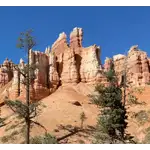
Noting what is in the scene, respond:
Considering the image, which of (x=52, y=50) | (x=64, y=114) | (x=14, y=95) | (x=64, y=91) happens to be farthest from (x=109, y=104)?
(x=52, y=50)

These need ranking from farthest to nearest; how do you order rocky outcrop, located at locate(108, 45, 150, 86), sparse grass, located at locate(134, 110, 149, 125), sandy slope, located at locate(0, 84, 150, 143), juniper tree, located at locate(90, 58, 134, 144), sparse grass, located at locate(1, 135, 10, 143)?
rocky outcrop, located at locate(108, 45, 150, 86), sparse grass, located at locate(134, 110, 149, 125), sandy slope, located at locate(0, 84, 150, 143), sparse grass, located at locate(1, 135, 10, 143), juniper tree, located at locate(90, 58, 134, 144)

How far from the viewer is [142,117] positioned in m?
34.9

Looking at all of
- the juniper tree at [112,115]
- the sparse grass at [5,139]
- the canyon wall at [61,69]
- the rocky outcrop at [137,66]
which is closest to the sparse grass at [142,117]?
the juniper tree at [112,115]

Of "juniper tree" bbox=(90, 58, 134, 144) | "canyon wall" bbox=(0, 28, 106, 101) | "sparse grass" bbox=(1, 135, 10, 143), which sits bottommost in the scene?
"sparse grass" bbox=(1, 135, 10, 143)

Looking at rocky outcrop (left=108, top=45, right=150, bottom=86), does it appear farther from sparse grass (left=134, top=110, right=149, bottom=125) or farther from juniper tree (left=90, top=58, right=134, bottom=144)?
juniper tree (left=90, top=58, right=134, bottom=144)

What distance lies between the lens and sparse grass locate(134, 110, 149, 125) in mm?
33869

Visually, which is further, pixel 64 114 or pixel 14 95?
pixel 14 95

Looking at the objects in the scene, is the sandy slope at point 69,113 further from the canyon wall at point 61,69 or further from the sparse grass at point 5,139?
the canyon wall at point 61,69

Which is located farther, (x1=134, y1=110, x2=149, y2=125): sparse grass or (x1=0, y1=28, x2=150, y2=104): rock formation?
(x1=0, y1=28, x2=150, y2=104): rock formation

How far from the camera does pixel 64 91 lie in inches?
1828

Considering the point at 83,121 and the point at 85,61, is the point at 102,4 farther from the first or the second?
the point at 85,61

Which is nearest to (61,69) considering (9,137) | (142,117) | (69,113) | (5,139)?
(69,113)

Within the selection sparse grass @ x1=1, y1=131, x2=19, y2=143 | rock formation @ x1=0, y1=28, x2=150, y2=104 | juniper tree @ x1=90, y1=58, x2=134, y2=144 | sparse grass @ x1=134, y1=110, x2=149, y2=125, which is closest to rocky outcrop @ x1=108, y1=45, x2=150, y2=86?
rock formation @ x1=0, y1=28, x2=150, y2=104
